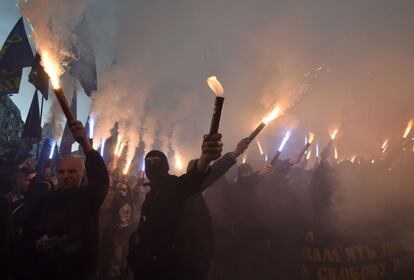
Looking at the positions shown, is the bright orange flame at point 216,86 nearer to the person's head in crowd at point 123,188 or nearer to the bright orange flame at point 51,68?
the bright orange flame at point 51,68

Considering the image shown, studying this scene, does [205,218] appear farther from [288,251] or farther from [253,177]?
[288,251]

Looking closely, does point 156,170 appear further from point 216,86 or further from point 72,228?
point 216,86

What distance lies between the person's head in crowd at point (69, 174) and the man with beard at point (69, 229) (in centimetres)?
13

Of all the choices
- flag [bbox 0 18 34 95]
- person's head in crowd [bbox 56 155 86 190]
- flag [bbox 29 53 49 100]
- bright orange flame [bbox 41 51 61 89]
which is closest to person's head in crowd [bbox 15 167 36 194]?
person's head in crowd [bbox 56 155 86 190]

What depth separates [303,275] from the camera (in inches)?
242

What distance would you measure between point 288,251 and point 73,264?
14.0ft

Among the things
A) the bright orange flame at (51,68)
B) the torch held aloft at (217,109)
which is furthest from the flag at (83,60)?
the torch held aloft at (217,109)

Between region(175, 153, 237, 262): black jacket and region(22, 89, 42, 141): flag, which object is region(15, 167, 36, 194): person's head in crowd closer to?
region(175, 153, 237, 262): black jacket

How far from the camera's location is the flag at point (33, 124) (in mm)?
11578

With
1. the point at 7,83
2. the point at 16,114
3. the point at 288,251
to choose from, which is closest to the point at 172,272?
the point at 288,251

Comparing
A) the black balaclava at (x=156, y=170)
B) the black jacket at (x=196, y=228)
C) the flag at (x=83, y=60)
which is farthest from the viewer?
the flag at (x=83, y=60)

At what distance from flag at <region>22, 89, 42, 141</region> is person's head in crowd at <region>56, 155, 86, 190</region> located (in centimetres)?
918

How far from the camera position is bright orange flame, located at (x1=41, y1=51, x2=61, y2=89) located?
2363 mm

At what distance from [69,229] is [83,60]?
407 inches
